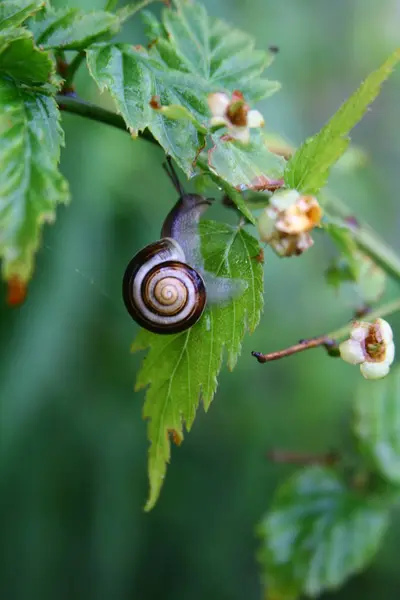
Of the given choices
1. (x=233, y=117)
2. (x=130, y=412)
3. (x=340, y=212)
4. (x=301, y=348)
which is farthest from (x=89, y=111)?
(x=130, y=412)

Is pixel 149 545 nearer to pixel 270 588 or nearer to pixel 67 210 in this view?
pixel 270 588

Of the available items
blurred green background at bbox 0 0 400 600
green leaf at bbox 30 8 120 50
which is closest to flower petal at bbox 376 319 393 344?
green leaf at bbox 30 8 120 50

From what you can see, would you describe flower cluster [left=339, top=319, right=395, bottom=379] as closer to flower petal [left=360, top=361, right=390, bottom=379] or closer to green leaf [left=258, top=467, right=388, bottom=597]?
flower petal [left=360, top=361, right=390, bottom=379]

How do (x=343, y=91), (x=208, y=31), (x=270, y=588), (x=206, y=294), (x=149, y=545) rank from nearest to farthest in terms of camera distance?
(x=206, y=294)
(x=208, y=31)
(x=270, y=588)
(x=149, y=545)
(x=343, y=91)

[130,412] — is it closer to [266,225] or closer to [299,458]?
[299,458]

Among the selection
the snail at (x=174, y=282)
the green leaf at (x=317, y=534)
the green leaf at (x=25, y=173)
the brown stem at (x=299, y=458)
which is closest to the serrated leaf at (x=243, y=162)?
the snail at (x=174, y=282)

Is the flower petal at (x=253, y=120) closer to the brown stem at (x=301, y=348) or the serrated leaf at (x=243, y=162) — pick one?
the serrated leaf at (x=243, y=162)

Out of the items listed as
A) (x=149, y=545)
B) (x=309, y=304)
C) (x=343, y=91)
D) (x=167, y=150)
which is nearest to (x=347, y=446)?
(x=309, y=304)
